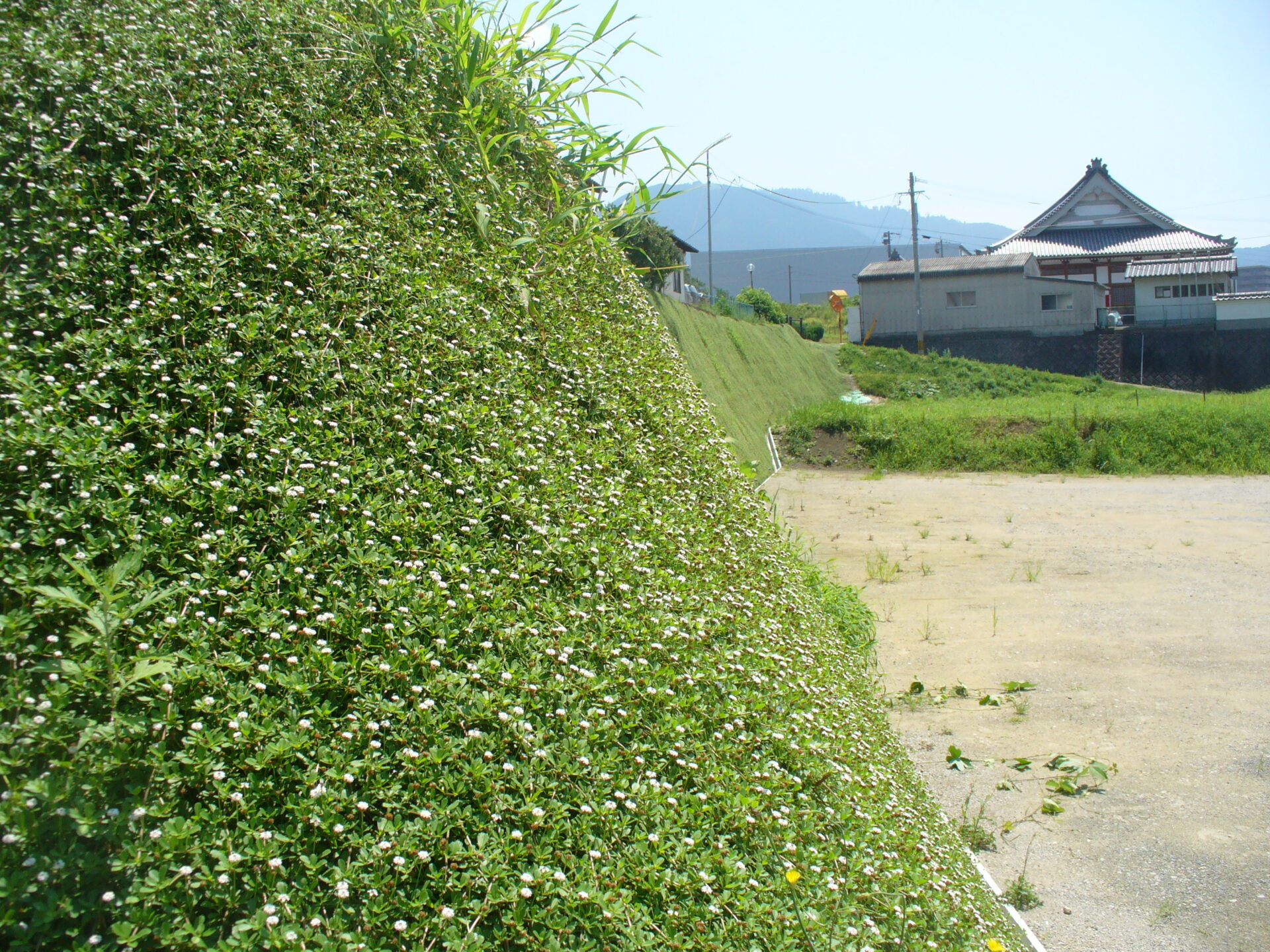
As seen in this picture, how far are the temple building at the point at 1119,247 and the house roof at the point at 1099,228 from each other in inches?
1.4

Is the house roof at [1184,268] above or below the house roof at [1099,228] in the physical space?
below

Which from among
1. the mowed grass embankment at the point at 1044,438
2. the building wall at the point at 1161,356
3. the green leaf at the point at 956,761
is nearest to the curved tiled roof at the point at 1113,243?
the building wall at the point at 1161,356

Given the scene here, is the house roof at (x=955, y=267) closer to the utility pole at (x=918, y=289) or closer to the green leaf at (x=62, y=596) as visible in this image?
the utility pole at (x=918, y=289)

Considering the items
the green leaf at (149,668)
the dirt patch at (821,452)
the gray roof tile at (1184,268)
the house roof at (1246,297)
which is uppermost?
the gray roof tile at (1184,268)

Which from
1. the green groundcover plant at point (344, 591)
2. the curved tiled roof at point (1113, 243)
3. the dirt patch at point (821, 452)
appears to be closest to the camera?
the green groundcover plant at point (344, 591)

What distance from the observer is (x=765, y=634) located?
3338 mm

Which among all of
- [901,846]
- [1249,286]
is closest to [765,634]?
[901,846]

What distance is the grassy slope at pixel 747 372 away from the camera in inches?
479

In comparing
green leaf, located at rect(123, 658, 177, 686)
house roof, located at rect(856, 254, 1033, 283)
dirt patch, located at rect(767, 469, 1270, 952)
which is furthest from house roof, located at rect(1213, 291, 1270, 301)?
green leaf, located at rect(123, 658, 177, 686)

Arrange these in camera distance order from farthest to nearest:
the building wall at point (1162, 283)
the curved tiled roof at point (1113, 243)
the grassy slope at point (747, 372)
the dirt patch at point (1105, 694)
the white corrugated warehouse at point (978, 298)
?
1. the curved tiled roof at point (1113, 243)
2. the building wall at point (1162, 283)
3. the white corrugated warehouse at point (978, 298)
4. the grassy slope at point (747, 372)
5. the dirt patch at point (1105, 694)

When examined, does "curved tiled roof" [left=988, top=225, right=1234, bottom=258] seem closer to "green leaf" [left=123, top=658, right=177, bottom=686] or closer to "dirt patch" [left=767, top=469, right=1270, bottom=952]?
"dirt patch" [left=767, top=469, right=1270, bottom=952]

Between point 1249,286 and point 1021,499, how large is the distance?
58.7 meters

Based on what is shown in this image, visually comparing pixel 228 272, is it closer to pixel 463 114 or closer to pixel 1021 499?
pixel 463 114

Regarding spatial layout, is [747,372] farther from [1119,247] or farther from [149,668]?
[1119,247]
